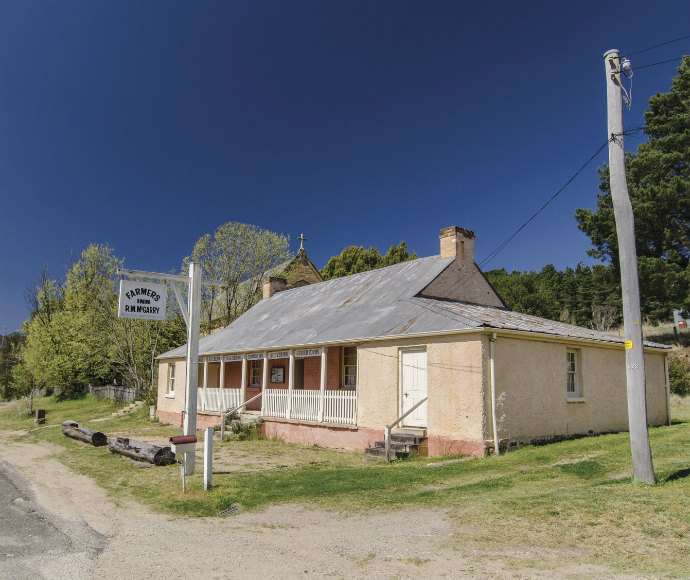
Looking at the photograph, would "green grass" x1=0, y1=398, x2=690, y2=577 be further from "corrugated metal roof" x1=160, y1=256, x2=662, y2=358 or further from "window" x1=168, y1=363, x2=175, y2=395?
"window" x1=168, y1=363, x2=175, y2=395

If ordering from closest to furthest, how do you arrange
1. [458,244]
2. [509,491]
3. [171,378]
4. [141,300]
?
1. [509,491]
2. [141,300]
3. [458,244]
4. [171,378]

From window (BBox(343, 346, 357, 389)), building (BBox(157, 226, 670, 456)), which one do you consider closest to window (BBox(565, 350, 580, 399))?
building (BBox(157, 226, 670, 456))

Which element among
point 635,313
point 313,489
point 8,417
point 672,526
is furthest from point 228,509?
point 8,417

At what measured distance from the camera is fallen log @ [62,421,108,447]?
1576cm

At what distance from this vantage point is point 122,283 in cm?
1034

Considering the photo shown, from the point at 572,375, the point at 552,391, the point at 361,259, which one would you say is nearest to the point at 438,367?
the point at 552,391

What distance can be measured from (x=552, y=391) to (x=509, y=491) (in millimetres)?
6105

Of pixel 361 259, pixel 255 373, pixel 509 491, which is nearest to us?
pixel 509 491

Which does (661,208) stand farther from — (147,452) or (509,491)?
(147,452)

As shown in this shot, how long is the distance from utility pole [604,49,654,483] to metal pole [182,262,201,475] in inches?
307

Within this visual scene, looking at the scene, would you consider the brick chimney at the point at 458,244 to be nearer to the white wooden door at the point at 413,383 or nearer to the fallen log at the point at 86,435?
the white wooden door at the point at 413,383

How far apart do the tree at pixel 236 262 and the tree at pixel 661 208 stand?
19.0m

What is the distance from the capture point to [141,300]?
1052cm

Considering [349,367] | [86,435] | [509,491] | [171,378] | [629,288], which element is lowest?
[86,435]
